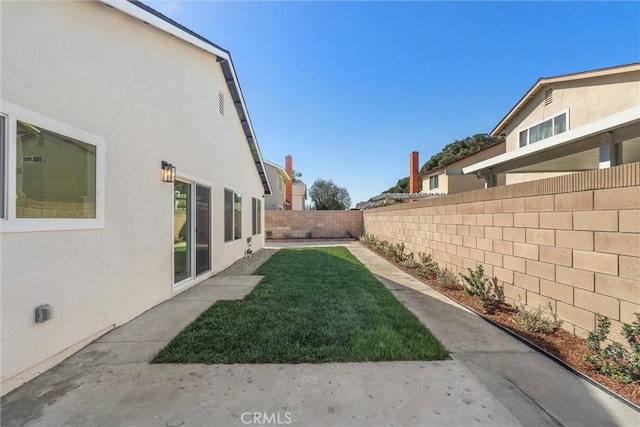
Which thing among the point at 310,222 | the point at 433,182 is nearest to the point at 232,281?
the point at 310,222

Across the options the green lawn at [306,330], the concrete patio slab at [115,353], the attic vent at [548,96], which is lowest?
the concrete patio slab at [115,353]

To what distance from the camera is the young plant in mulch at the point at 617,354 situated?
2.30 meters

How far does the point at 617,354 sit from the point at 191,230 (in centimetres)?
662

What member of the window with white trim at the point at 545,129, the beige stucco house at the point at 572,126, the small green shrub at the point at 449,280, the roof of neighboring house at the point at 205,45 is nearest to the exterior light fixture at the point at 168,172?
the roof of neighboring house at the point at 205,45

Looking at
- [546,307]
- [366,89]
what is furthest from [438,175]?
[546,307]

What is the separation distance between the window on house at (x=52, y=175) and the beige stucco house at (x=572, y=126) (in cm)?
747

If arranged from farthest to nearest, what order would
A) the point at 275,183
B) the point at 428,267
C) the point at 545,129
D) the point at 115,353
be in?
the point at 275,183 < the point at 545,129 < the point at 428,267 < the point at 115,353

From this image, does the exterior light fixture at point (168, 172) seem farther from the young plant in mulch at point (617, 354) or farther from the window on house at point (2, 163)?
the young plant in mulch at point (617, 354)

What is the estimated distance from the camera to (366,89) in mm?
12703

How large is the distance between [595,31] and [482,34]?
2885mm

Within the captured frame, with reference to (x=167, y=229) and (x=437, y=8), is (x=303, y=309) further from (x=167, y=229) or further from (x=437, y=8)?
(x=437, y=8)

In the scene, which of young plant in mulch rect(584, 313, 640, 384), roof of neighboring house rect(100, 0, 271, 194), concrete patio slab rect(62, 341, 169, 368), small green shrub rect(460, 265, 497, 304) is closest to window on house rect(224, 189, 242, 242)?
roof of neighboring house rect(100, 0, 271, 194)

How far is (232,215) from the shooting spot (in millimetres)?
8633

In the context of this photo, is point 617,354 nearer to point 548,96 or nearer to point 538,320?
point 538,320
